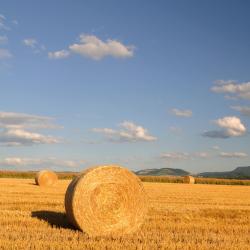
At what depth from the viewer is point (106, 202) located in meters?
10.8

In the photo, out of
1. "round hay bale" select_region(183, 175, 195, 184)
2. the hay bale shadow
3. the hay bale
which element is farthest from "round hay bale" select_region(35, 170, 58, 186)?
the hay bale

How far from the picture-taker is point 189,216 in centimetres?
1341

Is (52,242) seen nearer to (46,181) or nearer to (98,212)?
(98,212)

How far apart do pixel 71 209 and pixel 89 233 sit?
2.33ft

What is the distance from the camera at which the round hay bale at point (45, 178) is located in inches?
1208

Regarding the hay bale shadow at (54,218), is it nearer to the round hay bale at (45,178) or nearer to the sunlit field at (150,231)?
the sunlit field at (150,231)

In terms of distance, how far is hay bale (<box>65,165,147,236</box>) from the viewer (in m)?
10.4

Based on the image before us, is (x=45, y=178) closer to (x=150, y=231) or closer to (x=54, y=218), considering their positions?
(x=54, y=218)

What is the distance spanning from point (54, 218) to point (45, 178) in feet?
63.5

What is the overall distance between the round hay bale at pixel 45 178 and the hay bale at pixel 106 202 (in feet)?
66.2

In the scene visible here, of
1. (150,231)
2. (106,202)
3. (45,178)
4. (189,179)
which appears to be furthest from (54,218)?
(189,179)

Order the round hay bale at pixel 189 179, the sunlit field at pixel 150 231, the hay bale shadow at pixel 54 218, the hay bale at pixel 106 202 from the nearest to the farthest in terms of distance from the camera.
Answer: the sunlit field at pixel 150 231 < the hay bale at pixel 106 202 < the hay bale shadow at pixel 54 218 < the round hay bale at pixel 189 179

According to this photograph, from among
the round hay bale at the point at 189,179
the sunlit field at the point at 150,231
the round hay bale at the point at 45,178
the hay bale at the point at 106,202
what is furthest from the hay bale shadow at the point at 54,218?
the round hay bale at the point at 189,179

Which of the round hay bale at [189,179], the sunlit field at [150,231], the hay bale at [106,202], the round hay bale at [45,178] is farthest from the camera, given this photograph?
the round hay bale at [189,179]
